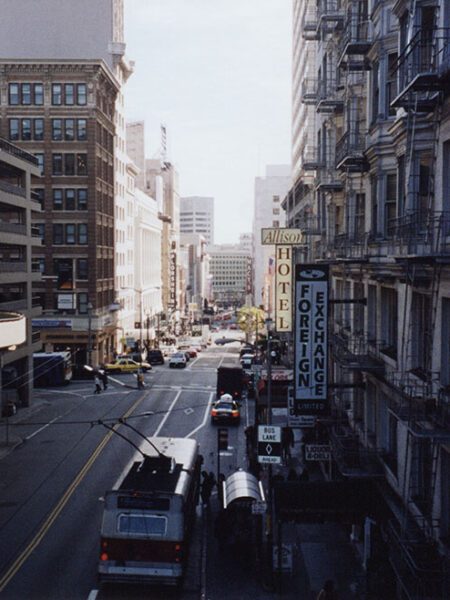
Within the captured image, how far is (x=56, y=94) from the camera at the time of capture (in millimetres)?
75562

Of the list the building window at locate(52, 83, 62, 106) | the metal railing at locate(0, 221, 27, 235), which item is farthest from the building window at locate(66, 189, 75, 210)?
the metal railing at locate(0, 221, 27, 235)

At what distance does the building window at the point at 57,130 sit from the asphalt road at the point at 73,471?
2817 cm

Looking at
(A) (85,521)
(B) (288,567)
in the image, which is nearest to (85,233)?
(A) (85,521)

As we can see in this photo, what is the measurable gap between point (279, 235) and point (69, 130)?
49.8 meters

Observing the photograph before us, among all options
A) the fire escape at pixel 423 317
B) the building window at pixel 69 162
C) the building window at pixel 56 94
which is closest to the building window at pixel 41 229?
the building window at pixel 69 162

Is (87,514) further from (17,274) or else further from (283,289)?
(17,274)

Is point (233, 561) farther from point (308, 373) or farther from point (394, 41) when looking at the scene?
point (394, 41)

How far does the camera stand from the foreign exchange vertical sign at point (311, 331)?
22.8 meters

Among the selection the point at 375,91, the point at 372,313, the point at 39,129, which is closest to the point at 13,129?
the point at 39,129

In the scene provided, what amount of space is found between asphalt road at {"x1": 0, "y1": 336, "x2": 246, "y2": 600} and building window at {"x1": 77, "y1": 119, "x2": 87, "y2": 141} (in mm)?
27955

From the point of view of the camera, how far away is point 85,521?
81.8 ft

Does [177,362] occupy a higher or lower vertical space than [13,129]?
lower

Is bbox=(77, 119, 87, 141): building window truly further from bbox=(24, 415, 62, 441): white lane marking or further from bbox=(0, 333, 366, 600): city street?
bbox=(24, 415, 62, 441): white lane marking

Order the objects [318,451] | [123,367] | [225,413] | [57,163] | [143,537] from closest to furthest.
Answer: [143,537] < [318,451] < [225,413] < [123,367] < [57,163]
